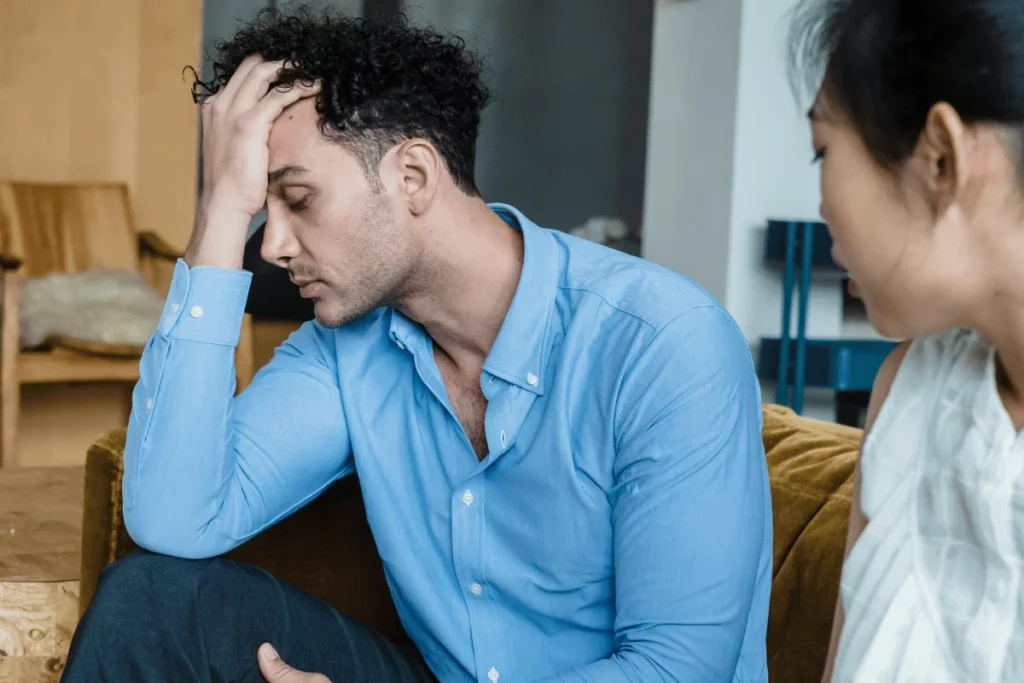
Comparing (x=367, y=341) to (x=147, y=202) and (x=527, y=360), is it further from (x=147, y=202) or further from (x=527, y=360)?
(x=147, y=202)

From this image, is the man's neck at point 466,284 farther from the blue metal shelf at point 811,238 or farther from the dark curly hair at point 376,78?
the blue metal shelf at point 811,238

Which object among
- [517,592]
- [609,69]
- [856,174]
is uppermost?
[609,69]

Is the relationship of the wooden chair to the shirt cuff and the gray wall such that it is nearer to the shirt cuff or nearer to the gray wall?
the gray wall

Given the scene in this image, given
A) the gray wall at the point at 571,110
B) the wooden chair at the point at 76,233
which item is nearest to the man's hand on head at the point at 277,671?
the wooden chair at the point at 76,233

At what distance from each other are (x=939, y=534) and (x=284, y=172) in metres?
0.84

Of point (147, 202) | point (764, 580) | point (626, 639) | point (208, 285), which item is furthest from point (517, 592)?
point (147, 202)

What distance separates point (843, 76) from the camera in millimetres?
866

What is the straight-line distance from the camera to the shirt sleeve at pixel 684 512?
3.93 ft

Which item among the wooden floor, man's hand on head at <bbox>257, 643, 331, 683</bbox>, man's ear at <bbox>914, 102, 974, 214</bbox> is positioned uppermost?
man's ear at <bbox>914, 102, 974, 214</bbox>

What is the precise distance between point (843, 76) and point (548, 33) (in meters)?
4.42

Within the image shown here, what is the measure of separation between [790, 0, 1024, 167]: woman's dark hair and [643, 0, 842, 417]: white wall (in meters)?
2.81

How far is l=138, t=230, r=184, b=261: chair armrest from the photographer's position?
14.5 ft

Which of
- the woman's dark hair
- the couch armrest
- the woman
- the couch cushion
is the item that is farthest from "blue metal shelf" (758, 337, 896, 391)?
the woman's dark hair

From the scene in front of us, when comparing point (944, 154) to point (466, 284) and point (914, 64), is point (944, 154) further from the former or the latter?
point (466, 284)
